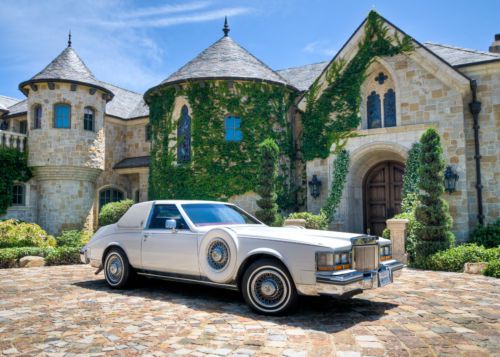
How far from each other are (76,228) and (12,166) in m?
3.79

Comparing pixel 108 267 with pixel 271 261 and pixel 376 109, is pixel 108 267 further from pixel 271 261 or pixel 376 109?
pixel 376 109

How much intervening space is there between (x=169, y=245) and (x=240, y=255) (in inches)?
55.5

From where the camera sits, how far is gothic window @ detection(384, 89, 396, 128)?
14602 mm

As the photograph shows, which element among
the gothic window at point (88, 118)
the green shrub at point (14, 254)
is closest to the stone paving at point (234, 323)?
the green shrub at point (14, 254)

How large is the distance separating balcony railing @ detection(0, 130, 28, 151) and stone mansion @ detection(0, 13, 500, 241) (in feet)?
0.16

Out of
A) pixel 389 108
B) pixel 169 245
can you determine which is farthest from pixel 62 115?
pixel 169 245

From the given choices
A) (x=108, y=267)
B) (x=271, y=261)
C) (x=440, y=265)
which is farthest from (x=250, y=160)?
(x=271, y=261)

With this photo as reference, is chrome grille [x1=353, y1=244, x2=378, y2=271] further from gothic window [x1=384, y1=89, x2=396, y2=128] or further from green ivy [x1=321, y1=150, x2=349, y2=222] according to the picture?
gothic window [x1=384, y1=89, x2=396, y2=128]

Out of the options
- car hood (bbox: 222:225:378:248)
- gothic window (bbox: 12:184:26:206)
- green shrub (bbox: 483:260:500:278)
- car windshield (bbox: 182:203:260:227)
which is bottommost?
green shrub (bbox: 483:260:500:278)

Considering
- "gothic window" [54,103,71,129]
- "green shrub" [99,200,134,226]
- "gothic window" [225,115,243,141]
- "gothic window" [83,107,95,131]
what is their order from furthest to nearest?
"gothic window" [83,107,95,131] → "gothic window" [54,103,71,129] → "green shrub" [99,200,134,226] → "gothic window" [225,115,243,141]

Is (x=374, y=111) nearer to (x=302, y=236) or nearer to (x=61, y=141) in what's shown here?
(x=302, y=236)

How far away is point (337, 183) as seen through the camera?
14.8 m

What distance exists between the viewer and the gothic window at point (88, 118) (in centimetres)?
1930

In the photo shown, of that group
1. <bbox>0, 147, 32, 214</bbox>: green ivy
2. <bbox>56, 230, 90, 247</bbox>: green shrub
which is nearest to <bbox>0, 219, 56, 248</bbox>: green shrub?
<bbox>56, 230, 90, 247</bbox>: green shrub
